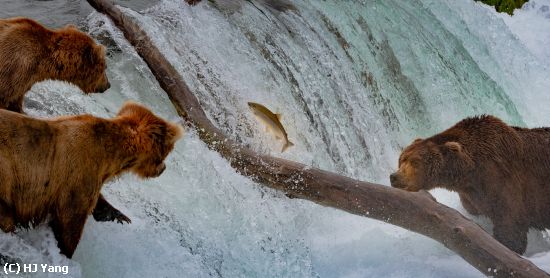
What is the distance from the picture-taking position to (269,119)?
5223mm

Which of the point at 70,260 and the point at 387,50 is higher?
the point at 70,260

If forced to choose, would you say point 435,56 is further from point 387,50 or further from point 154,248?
point 154,248

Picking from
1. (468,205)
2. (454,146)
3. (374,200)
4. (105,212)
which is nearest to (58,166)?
(105,212)

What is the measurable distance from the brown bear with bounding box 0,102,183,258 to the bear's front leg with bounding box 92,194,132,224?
314 mm

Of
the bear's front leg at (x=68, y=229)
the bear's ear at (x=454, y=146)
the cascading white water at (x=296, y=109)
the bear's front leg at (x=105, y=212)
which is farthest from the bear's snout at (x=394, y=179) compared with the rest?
the bear's front leg at (x=68, y=229)

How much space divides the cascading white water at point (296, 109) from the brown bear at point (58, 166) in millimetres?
108

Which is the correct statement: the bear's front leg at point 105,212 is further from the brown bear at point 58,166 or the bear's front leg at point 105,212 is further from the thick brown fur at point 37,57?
the thick brown fur at point 37,57

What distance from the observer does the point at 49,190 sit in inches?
124

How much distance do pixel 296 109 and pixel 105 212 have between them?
2558mm

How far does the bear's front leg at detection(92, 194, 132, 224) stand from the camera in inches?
143

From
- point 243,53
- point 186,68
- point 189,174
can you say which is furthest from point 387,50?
point 189,174

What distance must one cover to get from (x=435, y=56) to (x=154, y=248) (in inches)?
188

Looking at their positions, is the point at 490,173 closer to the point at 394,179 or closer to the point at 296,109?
the point at 394,179

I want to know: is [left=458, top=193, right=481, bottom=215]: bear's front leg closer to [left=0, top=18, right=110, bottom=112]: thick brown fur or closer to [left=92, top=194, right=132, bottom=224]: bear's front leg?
[left=92, top=194, right=132, bottom=224]: bear's front leg
